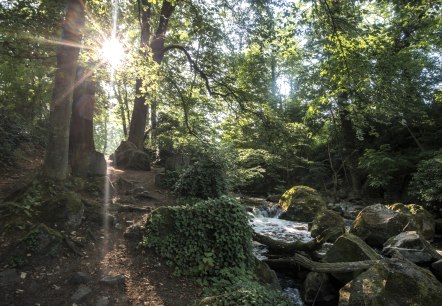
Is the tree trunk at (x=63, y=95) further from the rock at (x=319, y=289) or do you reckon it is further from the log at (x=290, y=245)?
the rock at (x=319, y=289)

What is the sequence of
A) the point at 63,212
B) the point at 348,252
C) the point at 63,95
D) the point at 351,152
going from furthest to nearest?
the point at 351,152 < the point at 348,252 < the point at 63,95 < the point at 63,212

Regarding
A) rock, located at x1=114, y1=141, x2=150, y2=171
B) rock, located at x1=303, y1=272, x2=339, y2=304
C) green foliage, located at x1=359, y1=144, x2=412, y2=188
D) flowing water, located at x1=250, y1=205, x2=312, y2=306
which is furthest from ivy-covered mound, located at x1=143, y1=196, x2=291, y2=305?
green foliage, located at x1=359, y1=144, x2=412, y2=188

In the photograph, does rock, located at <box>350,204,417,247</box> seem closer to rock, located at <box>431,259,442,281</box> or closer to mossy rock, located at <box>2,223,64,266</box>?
rock, located at <box>431,259,442,281</box>

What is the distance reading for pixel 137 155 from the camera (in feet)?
45.6

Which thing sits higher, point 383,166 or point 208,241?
point 383,166

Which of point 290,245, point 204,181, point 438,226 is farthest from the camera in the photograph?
point 438,226

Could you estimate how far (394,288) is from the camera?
17.6ft

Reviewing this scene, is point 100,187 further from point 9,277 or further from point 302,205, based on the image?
point 302,205

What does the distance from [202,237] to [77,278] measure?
2.39m

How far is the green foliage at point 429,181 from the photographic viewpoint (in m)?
12.5

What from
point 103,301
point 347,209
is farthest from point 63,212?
point 347,209

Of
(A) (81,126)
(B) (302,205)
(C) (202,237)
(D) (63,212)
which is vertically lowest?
(C) (202,237)

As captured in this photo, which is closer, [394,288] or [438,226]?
[394,288]

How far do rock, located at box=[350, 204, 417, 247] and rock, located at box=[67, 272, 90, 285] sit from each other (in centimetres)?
829
